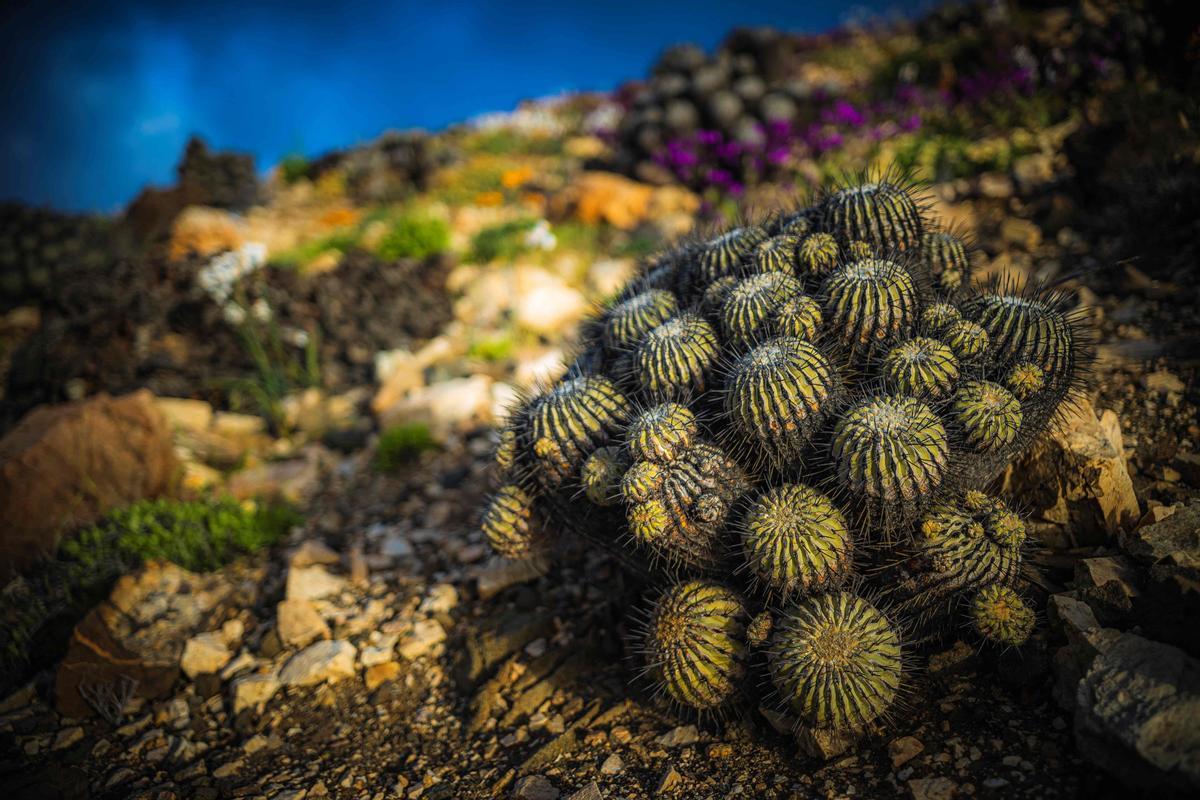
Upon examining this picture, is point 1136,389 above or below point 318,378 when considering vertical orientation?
below

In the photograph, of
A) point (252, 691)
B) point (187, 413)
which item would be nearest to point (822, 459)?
point (252, 691)

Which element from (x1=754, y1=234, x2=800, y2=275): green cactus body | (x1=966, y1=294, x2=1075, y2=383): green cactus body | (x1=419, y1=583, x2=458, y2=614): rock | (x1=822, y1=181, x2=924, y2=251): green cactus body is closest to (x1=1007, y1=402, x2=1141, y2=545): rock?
(x1=966, y1=294, x2=1075, y2=383): green cactus body

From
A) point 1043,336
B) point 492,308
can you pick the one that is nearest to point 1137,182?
point 1043,336

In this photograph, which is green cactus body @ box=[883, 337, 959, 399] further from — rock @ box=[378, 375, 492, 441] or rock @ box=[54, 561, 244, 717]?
rock @ box=[54, 561, 244, 717]

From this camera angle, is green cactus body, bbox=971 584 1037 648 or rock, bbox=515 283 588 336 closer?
green cactus body, bbox=971 584 1037 648

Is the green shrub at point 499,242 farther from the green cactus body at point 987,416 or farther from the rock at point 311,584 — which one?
the green cactus body at point 987,416

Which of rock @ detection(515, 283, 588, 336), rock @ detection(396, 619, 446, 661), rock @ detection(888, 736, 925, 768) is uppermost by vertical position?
rock @ detection(515, 283, 588, 336)

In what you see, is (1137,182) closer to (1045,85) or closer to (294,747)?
(1045,85)

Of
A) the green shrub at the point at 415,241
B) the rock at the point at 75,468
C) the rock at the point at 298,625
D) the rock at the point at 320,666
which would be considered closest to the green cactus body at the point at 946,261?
the rock at the point at 320,666
